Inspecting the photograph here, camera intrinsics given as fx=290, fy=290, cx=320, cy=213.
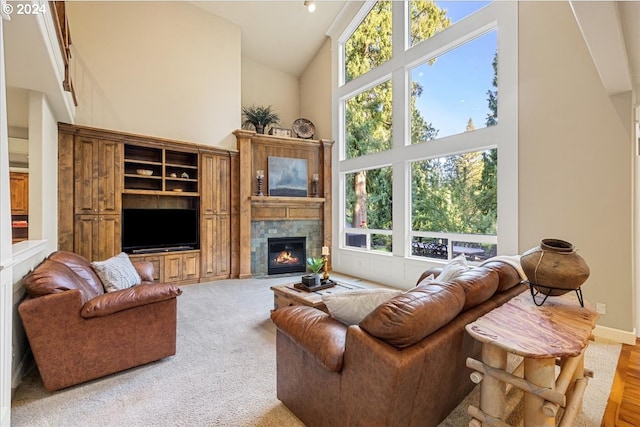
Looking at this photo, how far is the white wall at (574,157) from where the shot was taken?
2850 millimetres

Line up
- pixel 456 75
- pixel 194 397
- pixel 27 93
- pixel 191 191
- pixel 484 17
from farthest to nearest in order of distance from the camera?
pixel 191 191 → pixel 456 75 → pixel 484 17 → pixel 27 93 → pixel 194 397

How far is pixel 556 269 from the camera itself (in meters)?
1.56

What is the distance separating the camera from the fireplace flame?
5.95 m

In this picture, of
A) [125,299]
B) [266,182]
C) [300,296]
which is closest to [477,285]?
[300,296]

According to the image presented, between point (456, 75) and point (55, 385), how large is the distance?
5.60 m

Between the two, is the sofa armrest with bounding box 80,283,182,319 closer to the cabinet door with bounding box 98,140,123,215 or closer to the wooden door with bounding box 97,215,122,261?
the wooden door with bounding box 97,215,122,261

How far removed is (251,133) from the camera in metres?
5.57

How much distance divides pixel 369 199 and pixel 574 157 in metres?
3.17

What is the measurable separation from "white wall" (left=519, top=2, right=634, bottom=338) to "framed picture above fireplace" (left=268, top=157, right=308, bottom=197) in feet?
12.8

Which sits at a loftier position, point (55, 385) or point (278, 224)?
point (278, 224)

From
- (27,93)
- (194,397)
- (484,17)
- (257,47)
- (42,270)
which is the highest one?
(257,47)

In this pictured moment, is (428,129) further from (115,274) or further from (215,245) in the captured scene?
(115,274)

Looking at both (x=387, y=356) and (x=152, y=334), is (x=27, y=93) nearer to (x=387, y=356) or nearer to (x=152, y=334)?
(x=152, y=334)

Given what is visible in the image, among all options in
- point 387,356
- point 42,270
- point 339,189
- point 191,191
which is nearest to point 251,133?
point 191,191
